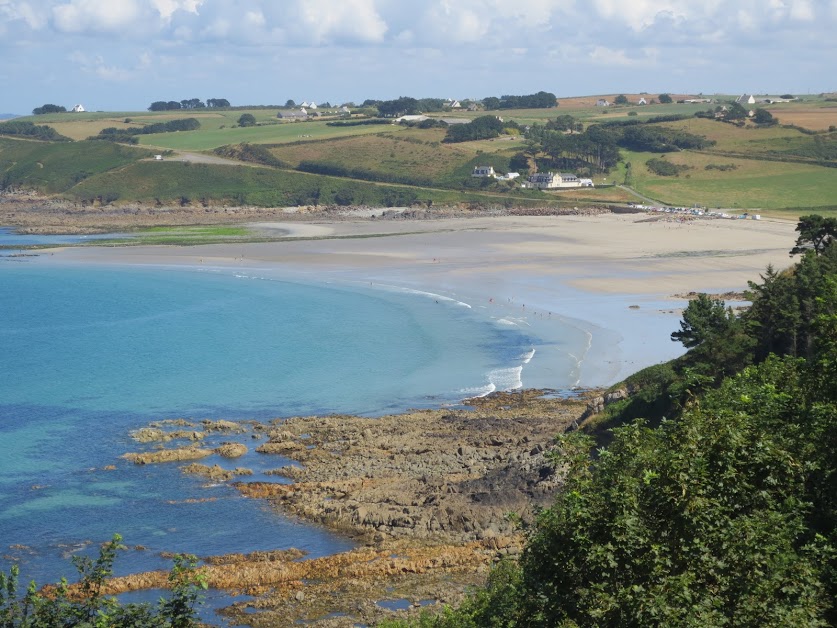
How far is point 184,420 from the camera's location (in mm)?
39469

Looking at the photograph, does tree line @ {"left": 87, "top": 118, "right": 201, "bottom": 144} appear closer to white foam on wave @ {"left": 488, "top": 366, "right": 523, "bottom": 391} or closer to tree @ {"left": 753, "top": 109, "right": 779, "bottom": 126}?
tree @ {"left": 753, "top": 109, "right": 779, "bottom": 126}

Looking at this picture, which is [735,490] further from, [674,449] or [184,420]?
[184,420]

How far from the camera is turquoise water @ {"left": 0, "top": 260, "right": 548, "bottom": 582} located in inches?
1110

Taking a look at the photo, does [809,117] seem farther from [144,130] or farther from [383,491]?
[383,491]

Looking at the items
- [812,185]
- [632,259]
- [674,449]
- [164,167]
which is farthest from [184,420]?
[164,167]

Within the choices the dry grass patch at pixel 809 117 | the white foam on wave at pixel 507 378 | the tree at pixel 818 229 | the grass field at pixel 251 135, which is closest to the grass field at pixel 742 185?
the dry grass patch at pixel 809 117

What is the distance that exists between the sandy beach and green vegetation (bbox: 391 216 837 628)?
30210 millimetres

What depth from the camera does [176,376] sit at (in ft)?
158

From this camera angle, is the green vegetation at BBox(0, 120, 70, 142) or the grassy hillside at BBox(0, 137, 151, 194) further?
the green vegetation at BBox(0, 120, 70, 142)

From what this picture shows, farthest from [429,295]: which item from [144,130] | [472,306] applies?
[144,130]

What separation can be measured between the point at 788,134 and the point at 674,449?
14156cm

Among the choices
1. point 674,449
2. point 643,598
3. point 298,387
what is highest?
point 674,449

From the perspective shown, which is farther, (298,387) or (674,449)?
(298,387)

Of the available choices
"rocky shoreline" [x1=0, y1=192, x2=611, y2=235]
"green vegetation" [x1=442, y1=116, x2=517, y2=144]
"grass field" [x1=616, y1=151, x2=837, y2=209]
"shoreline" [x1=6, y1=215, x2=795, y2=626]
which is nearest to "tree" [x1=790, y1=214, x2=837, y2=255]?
"shoreline" [x1=6, y1=215, x2=795, y2=626]
